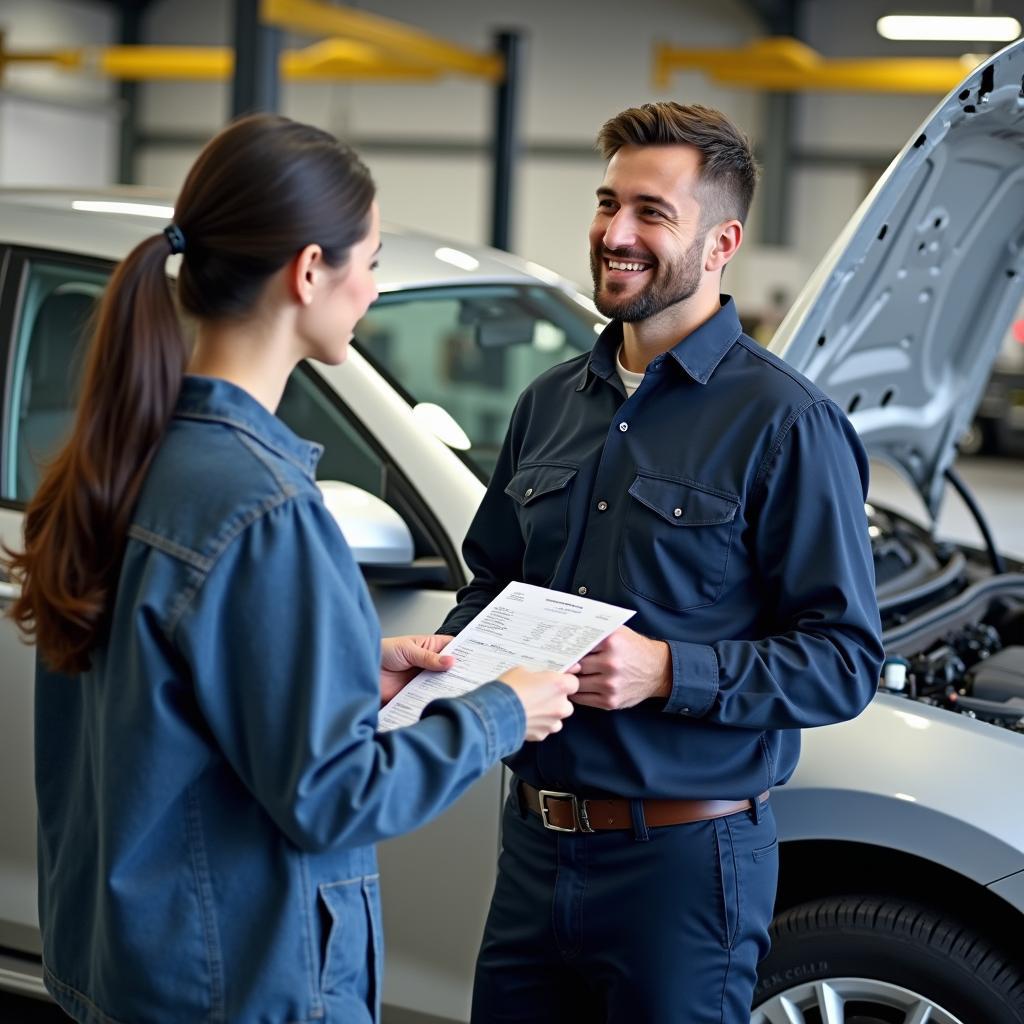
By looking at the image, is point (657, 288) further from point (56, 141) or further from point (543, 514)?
point (56, 141)

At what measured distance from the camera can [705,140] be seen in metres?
1.83

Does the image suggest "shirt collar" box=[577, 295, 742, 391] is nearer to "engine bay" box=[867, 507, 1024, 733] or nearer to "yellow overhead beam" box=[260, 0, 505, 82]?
"engine bay" box=[867, 507, 1024, 733]

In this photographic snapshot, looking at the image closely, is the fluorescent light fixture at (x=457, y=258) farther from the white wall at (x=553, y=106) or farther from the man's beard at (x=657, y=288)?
the white wall at (x=553, y=106)

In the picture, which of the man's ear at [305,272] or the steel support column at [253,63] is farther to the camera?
the steel support column at [253,63]

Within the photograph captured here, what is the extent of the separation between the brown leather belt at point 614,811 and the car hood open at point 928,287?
0.80 metres

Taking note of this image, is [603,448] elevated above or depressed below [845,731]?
above

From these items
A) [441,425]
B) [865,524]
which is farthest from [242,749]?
[441,425]

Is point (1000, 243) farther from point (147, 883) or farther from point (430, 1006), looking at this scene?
point (147, 883)

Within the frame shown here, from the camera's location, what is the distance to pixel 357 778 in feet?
4.27

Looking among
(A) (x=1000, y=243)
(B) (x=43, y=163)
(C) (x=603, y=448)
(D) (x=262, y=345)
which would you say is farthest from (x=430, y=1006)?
(B) (x=43, y=163)

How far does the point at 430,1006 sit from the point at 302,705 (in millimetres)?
1299

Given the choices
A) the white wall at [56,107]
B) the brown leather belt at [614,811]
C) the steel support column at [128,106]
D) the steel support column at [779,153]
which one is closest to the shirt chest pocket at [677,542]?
the brown leather belt at [614,811]

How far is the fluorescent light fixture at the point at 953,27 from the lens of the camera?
1195 cm

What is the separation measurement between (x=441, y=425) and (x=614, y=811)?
97cm
